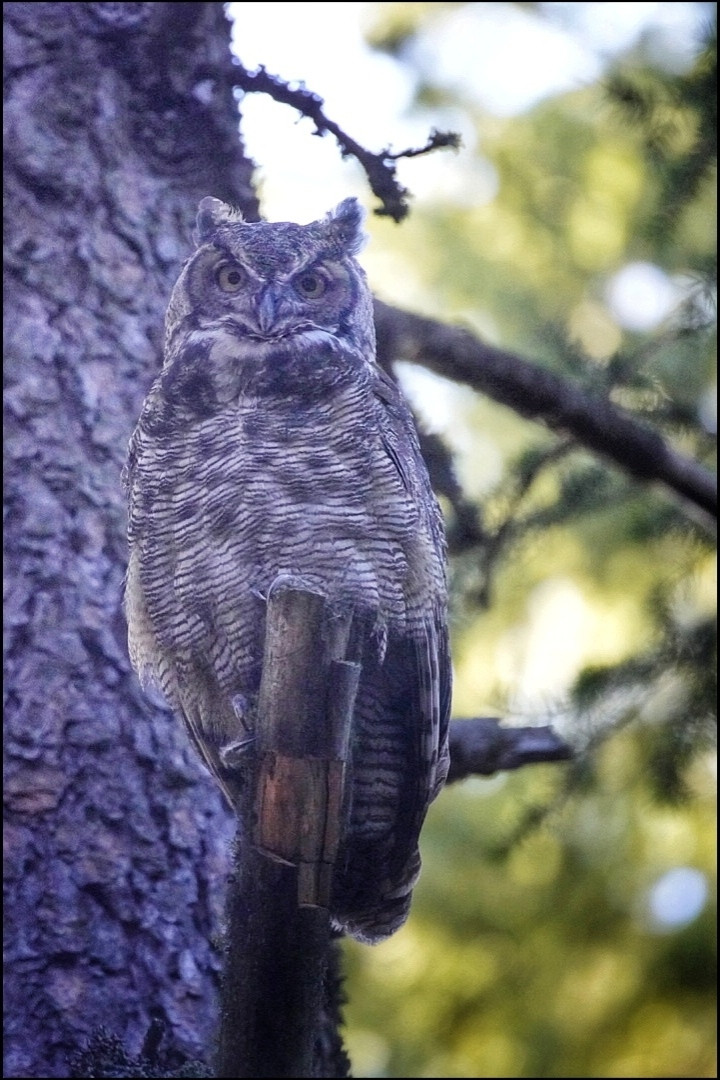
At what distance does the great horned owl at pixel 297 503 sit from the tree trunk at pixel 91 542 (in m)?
0.45

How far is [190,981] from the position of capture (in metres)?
2.27

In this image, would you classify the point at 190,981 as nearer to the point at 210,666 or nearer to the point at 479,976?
the point at 210,666

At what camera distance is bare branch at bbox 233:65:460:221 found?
55.9 inches

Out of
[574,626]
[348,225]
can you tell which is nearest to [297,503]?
[348,225]

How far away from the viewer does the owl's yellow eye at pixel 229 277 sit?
4.81 ft

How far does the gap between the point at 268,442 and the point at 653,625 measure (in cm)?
199

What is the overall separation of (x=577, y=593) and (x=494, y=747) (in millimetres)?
1894

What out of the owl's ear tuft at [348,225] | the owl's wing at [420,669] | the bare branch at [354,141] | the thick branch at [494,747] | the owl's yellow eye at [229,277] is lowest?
the owl's wing at [420,669]

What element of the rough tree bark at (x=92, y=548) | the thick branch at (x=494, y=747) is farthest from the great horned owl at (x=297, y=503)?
the thick branch at (x=494, y=747)

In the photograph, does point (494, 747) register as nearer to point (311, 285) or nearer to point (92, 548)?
point (92, 548)

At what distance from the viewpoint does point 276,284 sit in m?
1.47

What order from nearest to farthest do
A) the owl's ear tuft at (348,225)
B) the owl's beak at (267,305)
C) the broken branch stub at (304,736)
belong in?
the broken branch stub at (304,736)
the owl's ear tuft at (348,225)
the owl's beak at (267,305)

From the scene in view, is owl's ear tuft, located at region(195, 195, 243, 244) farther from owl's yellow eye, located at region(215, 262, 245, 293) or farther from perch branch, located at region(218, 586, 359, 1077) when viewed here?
perch branch, located at region(218, 586, 359, 1077)

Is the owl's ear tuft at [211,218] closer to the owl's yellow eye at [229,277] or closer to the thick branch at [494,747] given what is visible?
the owl's yellow eye at [229,277]
